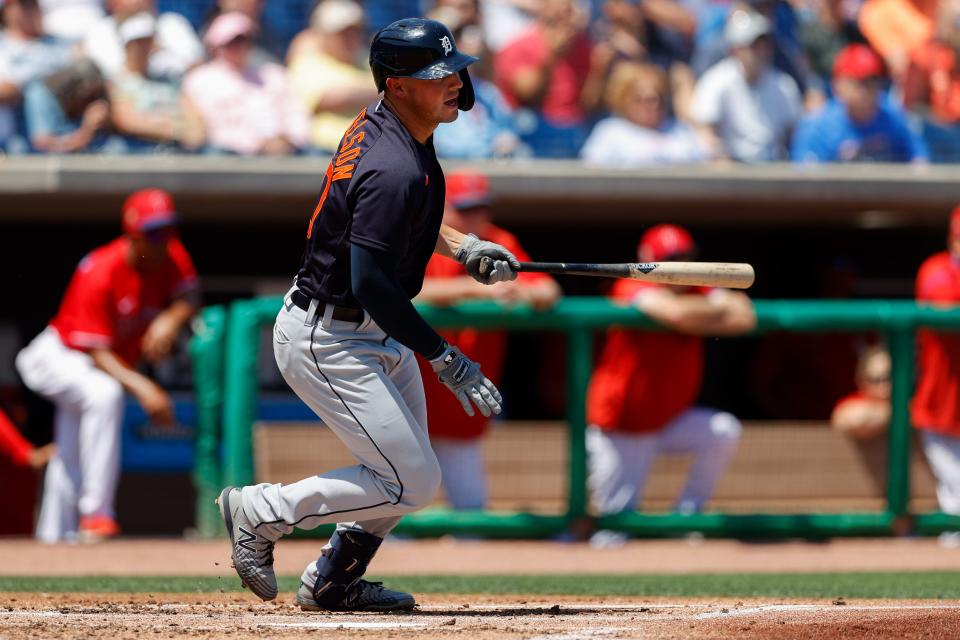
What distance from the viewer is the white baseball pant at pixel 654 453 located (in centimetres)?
675

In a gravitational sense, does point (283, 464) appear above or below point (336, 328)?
below

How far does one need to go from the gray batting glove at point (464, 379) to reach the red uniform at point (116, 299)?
3533 millimetres

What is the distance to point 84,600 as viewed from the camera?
14.6 ft

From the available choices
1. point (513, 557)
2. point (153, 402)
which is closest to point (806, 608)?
point (513, 557)

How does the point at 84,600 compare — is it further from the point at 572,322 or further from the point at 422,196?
the point at 572,322

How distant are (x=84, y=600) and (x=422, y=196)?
1.69 meters

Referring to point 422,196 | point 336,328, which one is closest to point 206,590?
point 336,328

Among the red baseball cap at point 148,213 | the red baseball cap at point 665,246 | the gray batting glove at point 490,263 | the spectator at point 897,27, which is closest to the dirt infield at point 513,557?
the red baseball cap at point 665,246

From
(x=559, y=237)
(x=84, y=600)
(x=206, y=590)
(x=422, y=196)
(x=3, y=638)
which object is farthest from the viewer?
(x=559, y=237)

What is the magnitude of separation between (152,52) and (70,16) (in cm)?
51

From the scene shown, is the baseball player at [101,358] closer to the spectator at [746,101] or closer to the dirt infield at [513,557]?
the dirt infield at [513,557]

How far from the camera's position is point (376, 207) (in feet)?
11.9

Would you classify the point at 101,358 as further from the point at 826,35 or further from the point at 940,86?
the point at 940,86

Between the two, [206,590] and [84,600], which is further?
[206,590]
